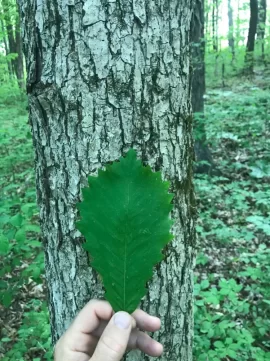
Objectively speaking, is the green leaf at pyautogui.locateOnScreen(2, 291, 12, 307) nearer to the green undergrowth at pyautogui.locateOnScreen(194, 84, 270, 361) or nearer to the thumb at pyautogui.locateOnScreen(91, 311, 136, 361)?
the green undergrowth at pyautogui.locateOnScreen(194, 84, 270, 361)

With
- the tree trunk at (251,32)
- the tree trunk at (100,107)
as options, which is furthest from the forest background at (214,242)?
the tree trunk at (251,32)

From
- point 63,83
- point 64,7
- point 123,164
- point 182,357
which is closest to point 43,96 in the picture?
point 63,83

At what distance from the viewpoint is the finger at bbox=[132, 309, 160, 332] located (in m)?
1.19

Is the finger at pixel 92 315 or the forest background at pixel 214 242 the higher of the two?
the finger at pixel 92 315

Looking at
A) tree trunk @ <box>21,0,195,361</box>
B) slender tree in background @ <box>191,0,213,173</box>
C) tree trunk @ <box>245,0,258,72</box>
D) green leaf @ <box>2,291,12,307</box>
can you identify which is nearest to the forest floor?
green leaf @ <box>2,291,12,307</box>

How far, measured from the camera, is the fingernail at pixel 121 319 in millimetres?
1015

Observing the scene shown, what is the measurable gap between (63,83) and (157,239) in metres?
0.57

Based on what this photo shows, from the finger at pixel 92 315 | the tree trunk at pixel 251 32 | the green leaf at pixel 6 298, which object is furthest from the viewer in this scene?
the tree trunk at pixel 251 32

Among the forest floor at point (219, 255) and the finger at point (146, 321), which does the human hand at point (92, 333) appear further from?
the forest floor at point (219, 255)

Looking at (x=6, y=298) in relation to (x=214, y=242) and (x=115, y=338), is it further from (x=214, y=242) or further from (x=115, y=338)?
(x=214, y=242)

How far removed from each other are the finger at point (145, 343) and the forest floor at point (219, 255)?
3.74 ft

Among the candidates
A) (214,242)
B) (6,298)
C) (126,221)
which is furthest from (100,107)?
(214,242)

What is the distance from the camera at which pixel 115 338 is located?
102cm

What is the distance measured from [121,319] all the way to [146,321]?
21 centimetres
